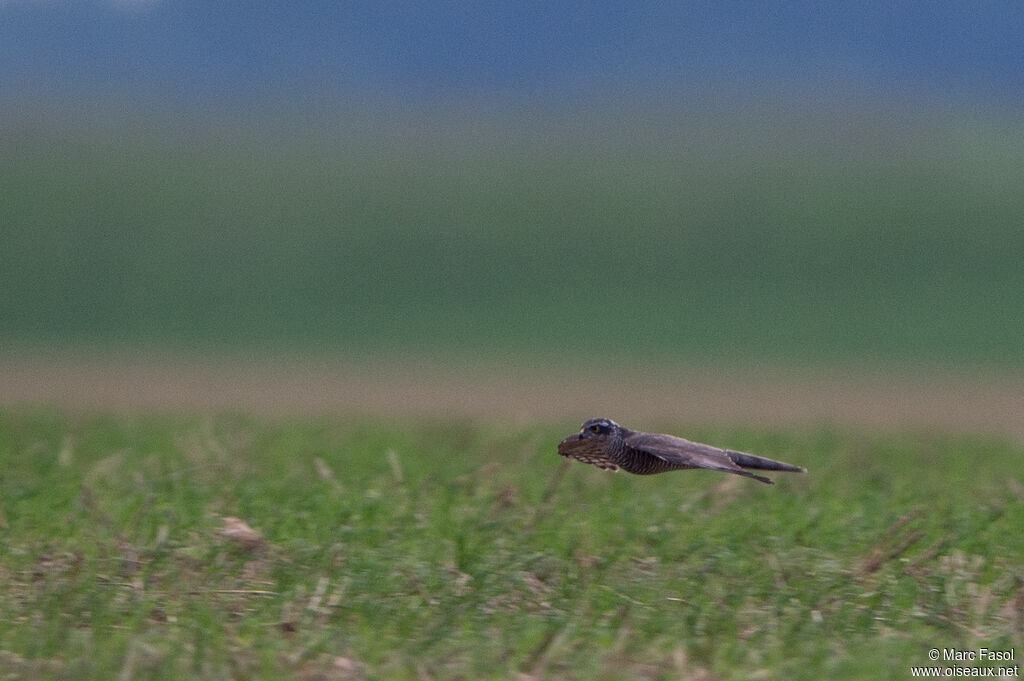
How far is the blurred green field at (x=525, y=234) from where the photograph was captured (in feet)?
104

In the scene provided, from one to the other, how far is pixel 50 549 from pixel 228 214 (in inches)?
1384

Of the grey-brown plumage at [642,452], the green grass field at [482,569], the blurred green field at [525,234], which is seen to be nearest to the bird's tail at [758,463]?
the grey-brown plumage at [642,452]

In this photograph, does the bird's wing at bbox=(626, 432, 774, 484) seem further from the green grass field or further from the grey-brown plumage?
the green grass field

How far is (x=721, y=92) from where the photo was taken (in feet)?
183

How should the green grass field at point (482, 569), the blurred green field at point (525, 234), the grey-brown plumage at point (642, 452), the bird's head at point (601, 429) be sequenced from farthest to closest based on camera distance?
the blurred green field at point (525, 234) < the bird's head at point (601, 429) < the grey-brown plumage at point (642, 452) < the green grass field at point (482, 569)

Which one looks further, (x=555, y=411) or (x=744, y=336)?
(x=744, y=336)

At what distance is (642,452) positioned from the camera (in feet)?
16.6

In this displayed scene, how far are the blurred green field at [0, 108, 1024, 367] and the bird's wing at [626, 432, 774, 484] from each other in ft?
74.3

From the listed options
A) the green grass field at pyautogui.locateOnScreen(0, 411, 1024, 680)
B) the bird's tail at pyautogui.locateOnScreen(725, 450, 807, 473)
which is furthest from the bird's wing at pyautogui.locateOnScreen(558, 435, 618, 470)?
the green grass field at pyautogui.locateOnScreen(0, 411, 1024, 680)

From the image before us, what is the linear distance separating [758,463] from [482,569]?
129cm

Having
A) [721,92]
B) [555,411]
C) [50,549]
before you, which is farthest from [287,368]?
[721,92]

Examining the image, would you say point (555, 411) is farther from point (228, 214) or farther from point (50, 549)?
point (228, 214)

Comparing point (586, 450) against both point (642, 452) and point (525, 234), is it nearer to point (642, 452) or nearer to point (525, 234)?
point (642, 452)

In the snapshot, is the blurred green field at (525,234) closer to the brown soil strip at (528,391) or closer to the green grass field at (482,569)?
the brown soil strip at (528,391)
